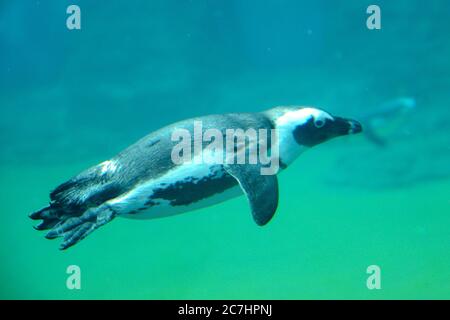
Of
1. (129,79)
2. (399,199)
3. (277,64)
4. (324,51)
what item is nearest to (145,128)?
(129,79)

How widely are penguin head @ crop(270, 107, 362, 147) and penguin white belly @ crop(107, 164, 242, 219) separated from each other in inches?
38.6

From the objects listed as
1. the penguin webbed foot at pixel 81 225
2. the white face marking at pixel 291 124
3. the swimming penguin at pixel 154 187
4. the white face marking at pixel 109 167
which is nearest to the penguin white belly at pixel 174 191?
the swimming penguin at pixel 154 187

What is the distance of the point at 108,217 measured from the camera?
374 cm

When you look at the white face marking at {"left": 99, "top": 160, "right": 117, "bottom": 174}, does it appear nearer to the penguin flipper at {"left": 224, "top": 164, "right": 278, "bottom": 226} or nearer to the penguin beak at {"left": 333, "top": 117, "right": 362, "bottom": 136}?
the penguin flipper at {"left": 224, "top": 164, "right": 278, "bottom": 226}

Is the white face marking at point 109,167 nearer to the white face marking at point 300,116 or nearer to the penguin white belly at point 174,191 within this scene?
the penguin white belly at point 174,191

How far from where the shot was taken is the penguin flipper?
3.69 meters

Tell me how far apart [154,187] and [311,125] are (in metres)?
1.88

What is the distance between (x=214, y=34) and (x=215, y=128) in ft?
23.5

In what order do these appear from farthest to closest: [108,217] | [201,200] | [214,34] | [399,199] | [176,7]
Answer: [399,199]
[214,34]
[176,7]
[201,200]
[108,217]

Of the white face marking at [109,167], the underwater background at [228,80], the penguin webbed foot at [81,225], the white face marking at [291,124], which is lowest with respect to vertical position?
the penguin webbed foot at [81,225]

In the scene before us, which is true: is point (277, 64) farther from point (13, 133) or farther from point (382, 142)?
point (13, 133)

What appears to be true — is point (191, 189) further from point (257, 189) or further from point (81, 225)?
point (81, 225)

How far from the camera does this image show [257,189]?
3805mm

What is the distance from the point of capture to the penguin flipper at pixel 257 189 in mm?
3688
